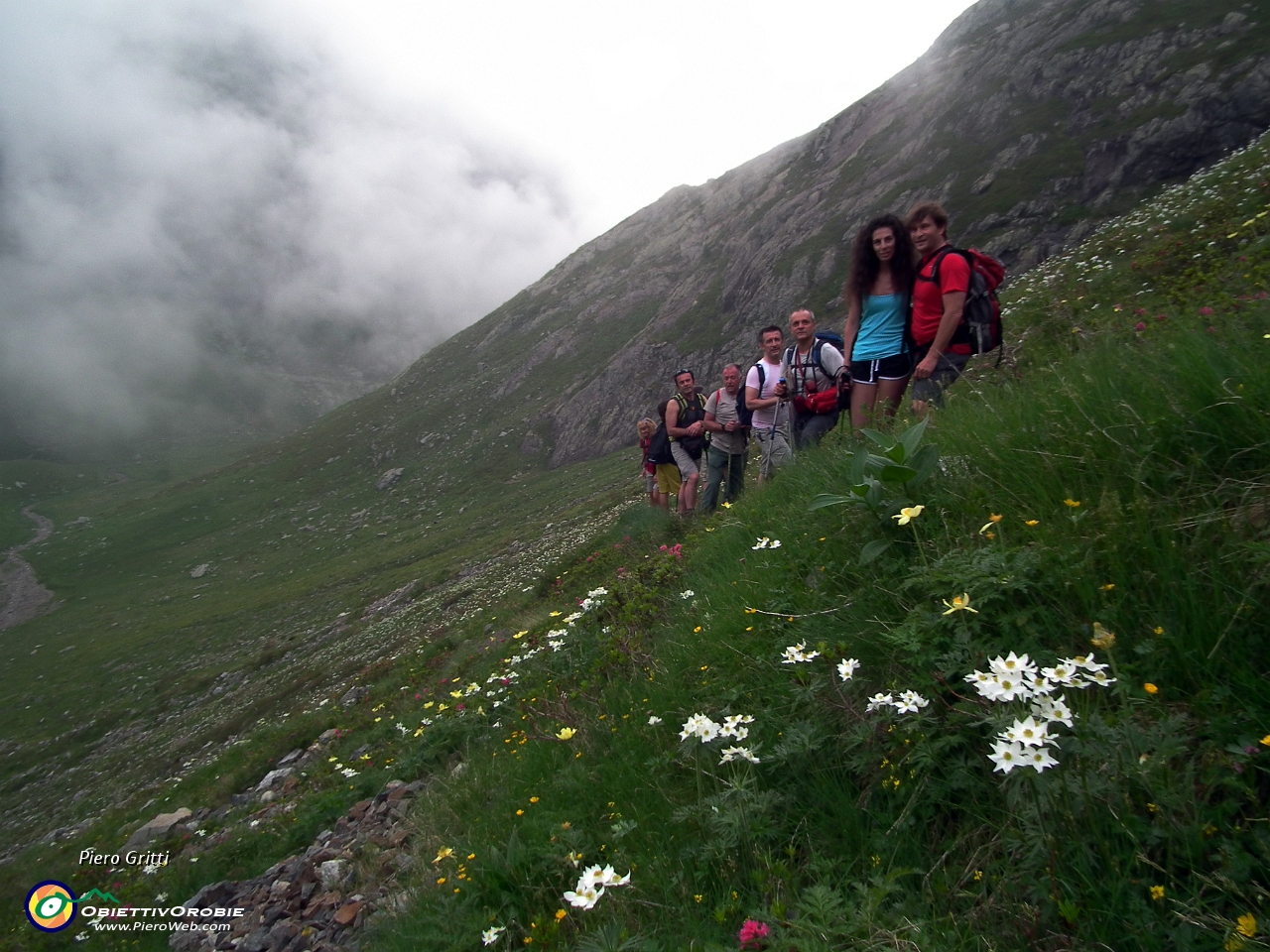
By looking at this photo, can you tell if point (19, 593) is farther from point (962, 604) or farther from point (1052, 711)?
point (1052, 711)

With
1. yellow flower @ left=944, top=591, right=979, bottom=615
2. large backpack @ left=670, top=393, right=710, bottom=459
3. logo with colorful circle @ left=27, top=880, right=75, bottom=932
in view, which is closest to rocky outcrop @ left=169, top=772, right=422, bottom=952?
logo with colorful circle @ left=27, top=880, right=75, bottom=932

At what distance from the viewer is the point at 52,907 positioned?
27.3ft

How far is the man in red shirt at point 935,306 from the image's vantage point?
5.83m

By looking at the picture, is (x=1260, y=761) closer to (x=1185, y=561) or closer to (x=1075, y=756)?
(x=1075, y=756)

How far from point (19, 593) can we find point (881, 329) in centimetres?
11326

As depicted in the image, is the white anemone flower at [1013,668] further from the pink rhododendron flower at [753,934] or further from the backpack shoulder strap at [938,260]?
the backpack shoulder strap at [938,260]

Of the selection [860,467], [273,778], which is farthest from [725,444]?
[273,778]

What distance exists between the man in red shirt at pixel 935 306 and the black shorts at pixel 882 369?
254mm

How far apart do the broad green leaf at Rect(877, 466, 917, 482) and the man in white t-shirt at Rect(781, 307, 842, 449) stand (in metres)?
4.50

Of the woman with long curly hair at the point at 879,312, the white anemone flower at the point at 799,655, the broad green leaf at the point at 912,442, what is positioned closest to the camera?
the white anemone flower at the point at 799,655

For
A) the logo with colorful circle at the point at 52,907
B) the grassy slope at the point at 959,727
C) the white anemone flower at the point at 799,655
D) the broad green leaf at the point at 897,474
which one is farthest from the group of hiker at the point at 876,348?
the logo with colorful circle at the point at 52,907

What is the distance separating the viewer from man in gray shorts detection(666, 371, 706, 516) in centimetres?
1093

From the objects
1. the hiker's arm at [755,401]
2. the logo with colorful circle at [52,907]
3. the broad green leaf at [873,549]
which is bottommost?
the logo with colorful circle at [52,907]

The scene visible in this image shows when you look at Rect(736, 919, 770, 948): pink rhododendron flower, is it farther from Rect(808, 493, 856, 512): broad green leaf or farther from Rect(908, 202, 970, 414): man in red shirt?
Rect(908, 202, 970, 414): man in red shirt
